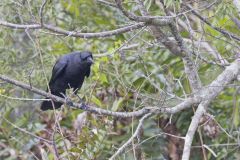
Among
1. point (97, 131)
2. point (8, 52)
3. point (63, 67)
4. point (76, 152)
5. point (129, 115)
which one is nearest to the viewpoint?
point (129, 115)

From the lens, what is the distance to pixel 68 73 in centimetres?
630

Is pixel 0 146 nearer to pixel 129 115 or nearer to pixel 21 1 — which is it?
pixel 21 1

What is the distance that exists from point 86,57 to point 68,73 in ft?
0.93

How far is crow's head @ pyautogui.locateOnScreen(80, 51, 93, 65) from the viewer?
612cm

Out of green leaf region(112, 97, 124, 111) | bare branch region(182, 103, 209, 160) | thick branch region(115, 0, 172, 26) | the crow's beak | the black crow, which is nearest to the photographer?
thick branch region(115, 0, 172, 26)

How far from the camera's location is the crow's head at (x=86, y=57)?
20.1 feet

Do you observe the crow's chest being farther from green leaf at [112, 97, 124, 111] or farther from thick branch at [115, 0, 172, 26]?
thick branch at [115, 0, 172, 26]

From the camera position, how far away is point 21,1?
5305 mm

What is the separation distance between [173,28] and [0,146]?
12.3ft

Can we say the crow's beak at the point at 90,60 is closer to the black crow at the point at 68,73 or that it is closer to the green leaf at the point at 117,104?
the black crow at the point at 68,73

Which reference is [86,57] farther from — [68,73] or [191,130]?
[191,130]

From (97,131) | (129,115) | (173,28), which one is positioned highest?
(173,28)

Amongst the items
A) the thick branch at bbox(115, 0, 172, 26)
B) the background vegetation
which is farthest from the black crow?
the thick branch at bbox(115, 0, 172, 26)

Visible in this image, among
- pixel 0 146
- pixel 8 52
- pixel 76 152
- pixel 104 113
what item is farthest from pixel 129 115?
A: pixel 0 146
